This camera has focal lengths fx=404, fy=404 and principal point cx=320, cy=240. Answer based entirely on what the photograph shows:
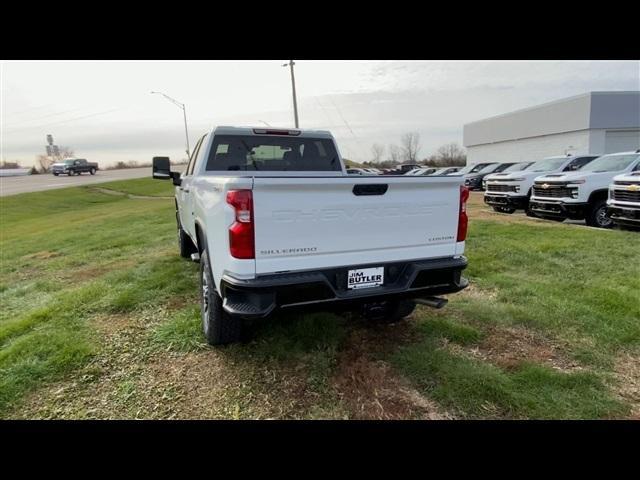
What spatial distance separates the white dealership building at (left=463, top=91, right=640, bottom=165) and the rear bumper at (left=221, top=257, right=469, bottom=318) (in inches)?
1411

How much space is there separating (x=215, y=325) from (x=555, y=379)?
Answer: 2.73 meters

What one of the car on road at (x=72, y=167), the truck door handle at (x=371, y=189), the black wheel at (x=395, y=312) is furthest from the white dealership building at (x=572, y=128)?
the car on road at (x=72, y=167)

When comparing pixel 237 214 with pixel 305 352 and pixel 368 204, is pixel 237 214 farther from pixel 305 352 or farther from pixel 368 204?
pixel 305 352

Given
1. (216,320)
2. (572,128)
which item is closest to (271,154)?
(216,320)

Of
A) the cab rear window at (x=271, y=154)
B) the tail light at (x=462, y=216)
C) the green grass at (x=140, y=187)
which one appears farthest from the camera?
the green grass at (x=140, y=187)

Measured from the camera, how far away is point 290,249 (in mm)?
2760

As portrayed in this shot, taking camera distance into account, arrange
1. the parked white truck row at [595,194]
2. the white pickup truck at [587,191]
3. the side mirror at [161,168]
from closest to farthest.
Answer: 1. the side mirror at [161,168]
2. the parked white truck row at [595,194]
3. the white pickup truck at [587,191]

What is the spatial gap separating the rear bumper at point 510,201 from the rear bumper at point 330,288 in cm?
1059

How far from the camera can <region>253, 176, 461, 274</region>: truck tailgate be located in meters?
2.68

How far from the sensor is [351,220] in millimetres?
2926

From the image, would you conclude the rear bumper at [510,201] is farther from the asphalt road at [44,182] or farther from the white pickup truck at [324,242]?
the asphalt road at [44,182]

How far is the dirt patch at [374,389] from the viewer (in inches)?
108

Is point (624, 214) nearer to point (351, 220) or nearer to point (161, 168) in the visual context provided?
point (351, 220)
